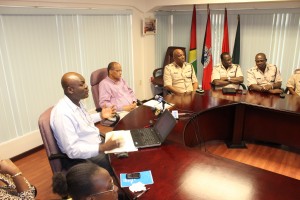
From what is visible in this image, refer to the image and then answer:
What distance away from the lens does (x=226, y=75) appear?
3842mm

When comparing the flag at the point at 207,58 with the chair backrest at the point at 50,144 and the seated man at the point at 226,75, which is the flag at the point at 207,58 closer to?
the seated man at the point at 226,75

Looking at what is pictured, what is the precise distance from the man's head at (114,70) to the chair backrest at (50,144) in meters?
1.19

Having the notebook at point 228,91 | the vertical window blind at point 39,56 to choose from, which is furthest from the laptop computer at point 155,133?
the vertical window blind at point 39,56

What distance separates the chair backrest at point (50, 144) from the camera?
5.97ft

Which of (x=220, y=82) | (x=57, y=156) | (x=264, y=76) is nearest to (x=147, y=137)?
(x=57, y=156)

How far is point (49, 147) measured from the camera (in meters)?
1.84

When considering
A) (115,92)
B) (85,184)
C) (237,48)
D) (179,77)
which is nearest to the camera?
(85,184)

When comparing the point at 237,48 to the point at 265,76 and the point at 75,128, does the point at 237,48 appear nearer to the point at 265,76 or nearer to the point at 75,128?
the point at 265,76

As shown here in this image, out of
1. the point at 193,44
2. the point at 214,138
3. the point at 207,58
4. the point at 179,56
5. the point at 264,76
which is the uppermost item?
the point at 193,44

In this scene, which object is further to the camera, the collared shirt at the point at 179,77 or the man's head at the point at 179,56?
the collared shirt at the point at 179,77

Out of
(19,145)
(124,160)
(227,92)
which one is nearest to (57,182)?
(124,160)

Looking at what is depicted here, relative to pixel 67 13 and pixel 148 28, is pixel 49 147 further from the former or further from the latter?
pixel 148 28

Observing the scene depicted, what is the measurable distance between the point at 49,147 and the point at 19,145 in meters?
1.65

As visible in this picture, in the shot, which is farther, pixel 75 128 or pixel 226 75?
pixel 226 75
